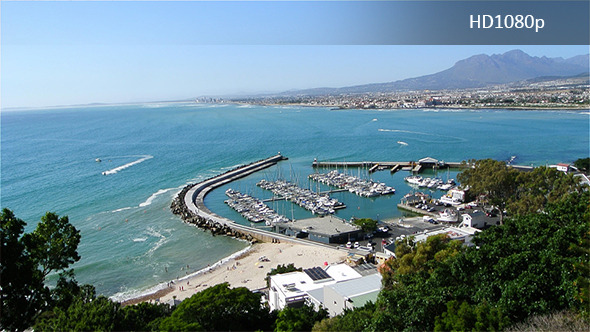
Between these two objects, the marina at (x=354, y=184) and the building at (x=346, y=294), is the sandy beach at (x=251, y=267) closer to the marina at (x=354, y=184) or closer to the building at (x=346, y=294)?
the building at (x=346, y=294)

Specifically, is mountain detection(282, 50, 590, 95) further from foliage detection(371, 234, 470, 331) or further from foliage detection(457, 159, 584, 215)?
foliage detection(371, 234, 470, 331)

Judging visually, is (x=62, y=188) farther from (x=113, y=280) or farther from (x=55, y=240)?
(x=55, y=240)

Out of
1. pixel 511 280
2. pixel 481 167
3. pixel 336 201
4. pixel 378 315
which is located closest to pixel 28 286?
pixel 378 315

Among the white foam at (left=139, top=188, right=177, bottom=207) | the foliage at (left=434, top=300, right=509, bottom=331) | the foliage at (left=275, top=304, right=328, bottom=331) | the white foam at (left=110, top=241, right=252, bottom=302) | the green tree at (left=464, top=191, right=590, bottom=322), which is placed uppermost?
the green tree at (left=464, top=191, right=590, bottom=322)

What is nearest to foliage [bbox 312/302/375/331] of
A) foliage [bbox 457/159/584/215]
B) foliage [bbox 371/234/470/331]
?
foliage [bbox 371/234/470/331]

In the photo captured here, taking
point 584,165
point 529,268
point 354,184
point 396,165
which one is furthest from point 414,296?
point 396,165

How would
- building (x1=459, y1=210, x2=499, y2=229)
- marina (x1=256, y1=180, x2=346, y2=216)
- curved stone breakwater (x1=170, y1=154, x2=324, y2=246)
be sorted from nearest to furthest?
building (x1=459, y1=210, x2=499, y2=229), curved stone breakwater (x1=170, y1=154, x2=324, y2=246), marina (x1=256, y1=180, x2=346, y2=216)

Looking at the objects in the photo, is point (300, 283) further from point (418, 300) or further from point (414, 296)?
point (418, 300)
